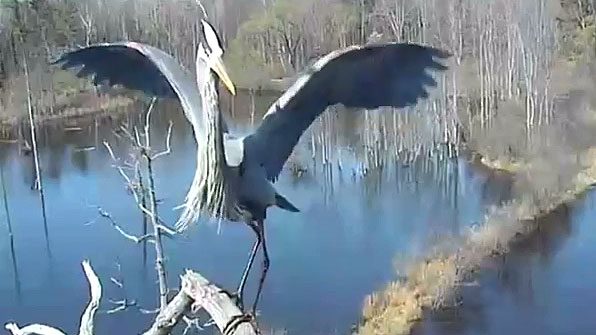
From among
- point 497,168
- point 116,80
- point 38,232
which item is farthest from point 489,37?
point 116,80

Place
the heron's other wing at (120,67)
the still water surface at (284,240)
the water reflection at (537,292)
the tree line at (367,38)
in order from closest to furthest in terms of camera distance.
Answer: the heron's other wing at (120,67), the water reflection at (537,292), the still water surface at (284,240), the tree line at (367,38)

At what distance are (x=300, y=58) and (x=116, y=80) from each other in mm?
9840

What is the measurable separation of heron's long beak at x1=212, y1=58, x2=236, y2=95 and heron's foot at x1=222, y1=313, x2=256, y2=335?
56 centimetres

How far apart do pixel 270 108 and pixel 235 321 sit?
0.62 m

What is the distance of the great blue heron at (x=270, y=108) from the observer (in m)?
2.21

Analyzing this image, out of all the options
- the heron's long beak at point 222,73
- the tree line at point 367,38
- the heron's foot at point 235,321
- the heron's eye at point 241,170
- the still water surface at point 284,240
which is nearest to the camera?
the heron's long beak at point 222,73

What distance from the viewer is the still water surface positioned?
6305mm

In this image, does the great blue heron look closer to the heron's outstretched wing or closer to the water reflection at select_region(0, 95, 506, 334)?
the heron's outstretched wing


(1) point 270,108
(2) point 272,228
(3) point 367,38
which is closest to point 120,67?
(1) point 270,108

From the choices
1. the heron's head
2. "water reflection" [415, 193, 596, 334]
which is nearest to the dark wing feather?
the heron's head

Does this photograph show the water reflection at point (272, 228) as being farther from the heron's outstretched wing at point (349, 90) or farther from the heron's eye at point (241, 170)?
the heron's eye at point (241, 170)

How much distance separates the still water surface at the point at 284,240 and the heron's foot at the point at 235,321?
12.7 feet

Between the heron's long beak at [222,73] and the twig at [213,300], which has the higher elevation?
the heron's long beak at [222,73]

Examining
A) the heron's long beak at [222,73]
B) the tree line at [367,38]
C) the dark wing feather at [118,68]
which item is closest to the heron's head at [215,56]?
the heron's long beak at [222,73]
